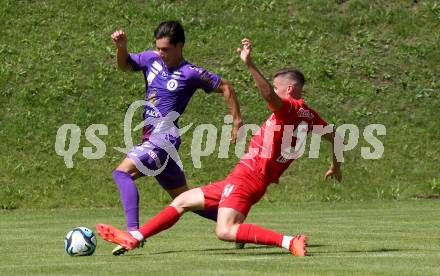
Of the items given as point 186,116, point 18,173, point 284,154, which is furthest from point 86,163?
point 284,154

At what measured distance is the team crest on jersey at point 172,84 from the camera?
12.4 meters

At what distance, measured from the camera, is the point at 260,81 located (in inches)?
385

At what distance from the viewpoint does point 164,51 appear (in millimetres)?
12234

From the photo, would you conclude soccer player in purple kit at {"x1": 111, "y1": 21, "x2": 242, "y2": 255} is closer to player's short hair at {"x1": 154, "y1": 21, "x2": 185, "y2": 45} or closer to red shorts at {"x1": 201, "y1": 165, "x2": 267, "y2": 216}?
player's short hair at {"x1": 154, "y1": 21, "x2": 185, "y2": 45}

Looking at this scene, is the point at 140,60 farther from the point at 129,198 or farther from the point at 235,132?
the point at 129,198

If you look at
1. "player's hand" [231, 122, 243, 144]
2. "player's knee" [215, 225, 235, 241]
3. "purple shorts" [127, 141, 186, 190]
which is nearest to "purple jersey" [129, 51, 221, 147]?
"purple shorts" [127, 141, 186, 190]

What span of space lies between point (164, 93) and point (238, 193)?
7.65ft

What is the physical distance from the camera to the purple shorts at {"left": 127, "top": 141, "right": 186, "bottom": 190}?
39.7 ft

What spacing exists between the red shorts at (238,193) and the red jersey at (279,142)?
0.09 m

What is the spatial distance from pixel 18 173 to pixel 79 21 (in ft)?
25.1

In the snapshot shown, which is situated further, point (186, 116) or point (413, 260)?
point (186, 116)

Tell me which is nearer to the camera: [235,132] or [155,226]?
[155,226]

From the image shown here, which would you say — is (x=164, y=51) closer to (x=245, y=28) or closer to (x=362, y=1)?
(x=245, y=28)

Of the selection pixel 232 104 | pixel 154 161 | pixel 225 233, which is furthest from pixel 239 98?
pixel 225 233
